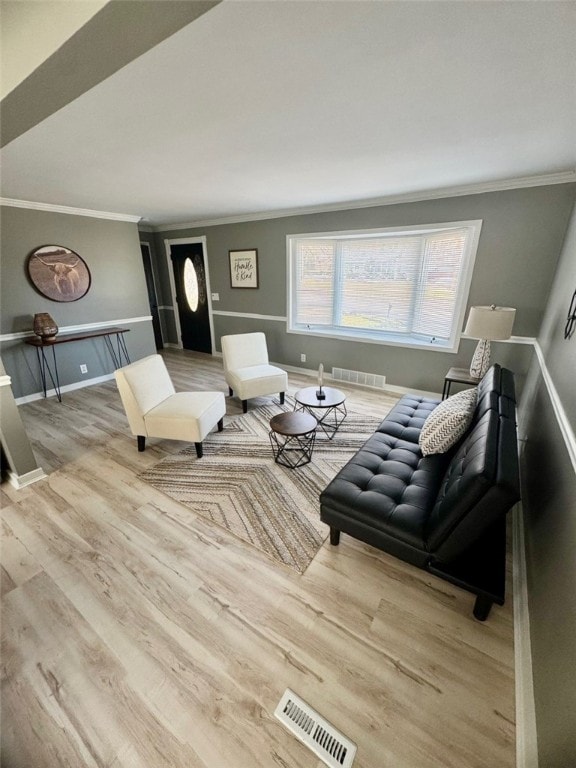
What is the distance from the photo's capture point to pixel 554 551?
3.88 feet

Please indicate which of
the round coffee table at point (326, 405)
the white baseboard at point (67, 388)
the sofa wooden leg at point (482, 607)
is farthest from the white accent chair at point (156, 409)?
the white baseboard at point (67, 388)

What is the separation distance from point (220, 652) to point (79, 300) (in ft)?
14.8

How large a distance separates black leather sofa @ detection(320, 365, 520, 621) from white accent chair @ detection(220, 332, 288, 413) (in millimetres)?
1658

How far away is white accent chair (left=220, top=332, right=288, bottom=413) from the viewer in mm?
3326

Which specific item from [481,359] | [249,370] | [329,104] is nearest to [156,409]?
[249,370]

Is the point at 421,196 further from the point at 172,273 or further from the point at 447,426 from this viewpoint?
the point at 172,273

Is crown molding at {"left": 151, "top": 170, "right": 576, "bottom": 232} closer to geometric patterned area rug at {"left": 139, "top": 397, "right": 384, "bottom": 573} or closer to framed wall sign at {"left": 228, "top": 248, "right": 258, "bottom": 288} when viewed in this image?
framed wall sign at {"left": 228, "top": 248, "right": 258, "bottom": 288}

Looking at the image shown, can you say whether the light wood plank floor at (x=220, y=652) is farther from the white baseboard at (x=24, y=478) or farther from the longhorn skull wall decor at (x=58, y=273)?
the longhorn skull wall decor at (x=58, y=273)

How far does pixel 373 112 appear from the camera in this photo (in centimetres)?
150

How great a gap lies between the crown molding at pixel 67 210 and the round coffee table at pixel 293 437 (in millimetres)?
3889

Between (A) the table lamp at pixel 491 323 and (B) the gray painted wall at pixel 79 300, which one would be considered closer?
(A) the table lamp at pixel 491 323

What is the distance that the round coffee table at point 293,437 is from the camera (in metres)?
2.33

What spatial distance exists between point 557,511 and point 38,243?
5.38m

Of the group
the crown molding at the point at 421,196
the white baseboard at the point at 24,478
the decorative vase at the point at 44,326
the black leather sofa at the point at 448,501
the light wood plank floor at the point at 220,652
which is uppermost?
the crown molding at the point at 421,196
